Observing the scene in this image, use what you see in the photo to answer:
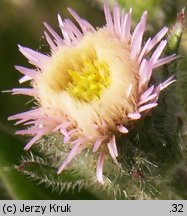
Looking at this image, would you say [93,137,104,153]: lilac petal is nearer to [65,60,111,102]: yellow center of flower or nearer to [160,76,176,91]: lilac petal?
[65,60,111,102]: yellow center of flower

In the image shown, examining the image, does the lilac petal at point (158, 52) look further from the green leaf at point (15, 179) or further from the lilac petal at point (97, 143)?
the green leaf at point (15, 179)

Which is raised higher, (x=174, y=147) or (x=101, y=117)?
(x=101, y=117)

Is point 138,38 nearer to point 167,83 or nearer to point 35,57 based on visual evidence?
point 167,83

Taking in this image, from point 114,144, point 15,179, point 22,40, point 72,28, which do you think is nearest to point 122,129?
point 114,144

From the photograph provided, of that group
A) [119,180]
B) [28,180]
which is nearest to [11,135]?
[28,180]

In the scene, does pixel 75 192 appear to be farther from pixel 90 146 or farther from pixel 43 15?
pixel 43 15

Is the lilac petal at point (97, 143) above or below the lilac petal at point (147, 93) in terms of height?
below

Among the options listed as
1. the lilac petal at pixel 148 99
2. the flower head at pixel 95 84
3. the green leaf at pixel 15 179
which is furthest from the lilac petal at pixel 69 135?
the green leaf at pixel 15 179
